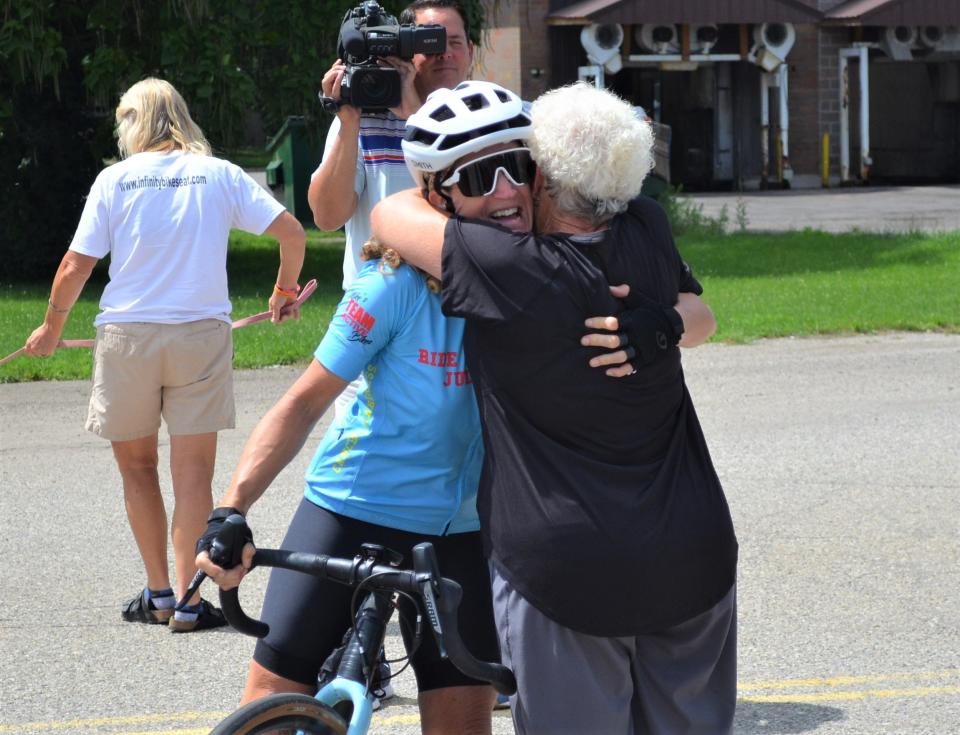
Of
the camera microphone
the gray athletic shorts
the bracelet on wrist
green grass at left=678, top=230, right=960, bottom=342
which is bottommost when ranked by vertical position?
green grass at left=678, top=230, right=960, bottom=342

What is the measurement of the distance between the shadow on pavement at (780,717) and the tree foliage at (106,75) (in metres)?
11.7

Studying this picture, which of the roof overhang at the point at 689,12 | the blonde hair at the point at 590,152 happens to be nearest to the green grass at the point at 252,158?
the roof overhang at the point at 689,12

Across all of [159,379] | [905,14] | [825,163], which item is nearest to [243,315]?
[159,379]

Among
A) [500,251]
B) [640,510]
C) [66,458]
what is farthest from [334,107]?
[66,458]

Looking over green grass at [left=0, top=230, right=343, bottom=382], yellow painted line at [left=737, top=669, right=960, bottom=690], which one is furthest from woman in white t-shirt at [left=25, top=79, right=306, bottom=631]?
green grass at [left=0, top=230, right=343, bottom=382]

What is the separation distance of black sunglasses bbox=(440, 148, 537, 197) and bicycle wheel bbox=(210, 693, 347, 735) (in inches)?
38.6

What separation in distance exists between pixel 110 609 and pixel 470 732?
2944 mm

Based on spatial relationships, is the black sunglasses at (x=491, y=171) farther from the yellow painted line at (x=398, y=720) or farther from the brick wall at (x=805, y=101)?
the brick wall at (x=805, y=101)

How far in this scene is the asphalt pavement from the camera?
474 cm

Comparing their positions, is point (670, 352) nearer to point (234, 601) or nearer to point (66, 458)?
point (234, 601)

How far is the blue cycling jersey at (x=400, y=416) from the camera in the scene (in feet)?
9.61

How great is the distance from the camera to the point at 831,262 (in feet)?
57.0

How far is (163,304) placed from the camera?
5.46m

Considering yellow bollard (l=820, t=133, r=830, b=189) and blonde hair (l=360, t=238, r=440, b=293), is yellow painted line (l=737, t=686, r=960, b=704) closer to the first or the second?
blonde hair (l=360, t=238, r=440, b=293)
